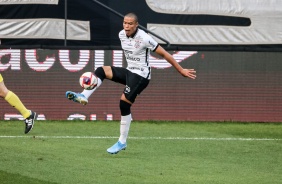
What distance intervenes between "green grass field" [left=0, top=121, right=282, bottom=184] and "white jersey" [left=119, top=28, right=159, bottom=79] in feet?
4.49

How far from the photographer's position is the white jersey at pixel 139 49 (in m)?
13.4

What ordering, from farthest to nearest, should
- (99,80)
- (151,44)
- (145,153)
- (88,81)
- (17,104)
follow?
1. (145,153)
2. (17,104)
3. (151,44)
4. (99,80)
5. (88,81)

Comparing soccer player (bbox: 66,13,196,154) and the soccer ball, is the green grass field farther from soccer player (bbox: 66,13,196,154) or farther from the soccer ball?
the soccer ball

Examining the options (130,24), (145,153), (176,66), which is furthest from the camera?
(145,153)

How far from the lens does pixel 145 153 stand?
14.7 metres

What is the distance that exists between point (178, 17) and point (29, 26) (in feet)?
11.1

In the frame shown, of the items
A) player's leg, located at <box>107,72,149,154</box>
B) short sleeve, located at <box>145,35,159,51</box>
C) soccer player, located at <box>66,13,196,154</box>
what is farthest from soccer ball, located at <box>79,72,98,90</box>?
short sleeve, located at <box>145,35,159,51</box>

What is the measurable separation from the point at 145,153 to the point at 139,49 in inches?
79.9

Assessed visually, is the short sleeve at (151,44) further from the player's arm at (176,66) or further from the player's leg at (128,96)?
the player's leg at (128,96)

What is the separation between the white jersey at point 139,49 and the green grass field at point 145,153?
1.37m

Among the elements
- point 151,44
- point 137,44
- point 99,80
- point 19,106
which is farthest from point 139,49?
point 19,106

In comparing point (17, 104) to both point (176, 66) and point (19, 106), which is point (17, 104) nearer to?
point (19, 106)

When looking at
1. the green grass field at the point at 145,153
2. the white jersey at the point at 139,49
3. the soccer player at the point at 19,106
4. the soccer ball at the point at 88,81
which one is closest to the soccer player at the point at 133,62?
the white jersey at the point at 139,49

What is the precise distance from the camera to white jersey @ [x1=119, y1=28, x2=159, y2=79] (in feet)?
44.0
